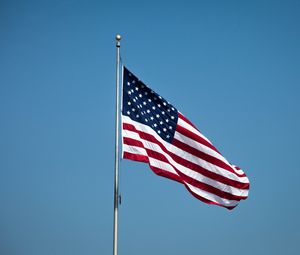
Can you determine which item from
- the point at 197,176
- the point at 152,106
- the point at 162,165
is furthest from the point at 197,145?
the point at 152,106

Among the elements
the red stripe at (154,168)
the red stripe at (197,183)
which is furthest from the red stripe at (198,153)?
the red stripe at (154,168)

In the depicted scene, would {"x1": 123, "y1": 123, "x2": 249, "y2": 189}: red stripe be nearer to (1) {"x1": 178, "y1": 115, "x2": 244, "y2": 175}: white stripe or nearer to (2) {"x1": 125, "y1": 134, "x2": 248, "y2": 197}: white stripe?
(2) {"x1": 125, "y1": 134, "x2": 248, "y2": 197}: white stripe

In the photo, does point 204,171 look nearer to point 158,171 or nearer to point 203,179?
point 203,179

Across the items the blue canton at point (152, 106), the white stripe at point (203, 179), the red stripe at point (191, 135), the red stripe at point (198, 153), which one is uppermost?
the blue canton at point (152, 106)

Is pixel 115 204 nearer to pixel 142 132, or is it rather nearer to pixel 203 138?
pixel 142 132

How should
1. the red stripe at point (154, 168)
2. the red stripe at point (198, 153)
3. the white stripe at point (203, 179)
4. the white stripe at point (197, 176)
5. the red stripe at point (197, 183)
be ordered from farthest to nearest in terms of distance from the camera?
the red stripe at point (198, 153) → the white stripe at point (203, 179) → the white stripe at point (197, 176) → the red stripe at point (197, 183) → the red stripe at point (154, 168)

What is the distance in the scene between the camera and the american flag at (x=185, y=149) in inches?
894

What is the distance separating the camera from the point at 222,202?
23.1 metres

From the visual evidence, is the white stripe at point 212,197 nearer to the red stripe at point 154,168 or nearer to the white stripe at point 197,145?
the red stripe at point 154,168

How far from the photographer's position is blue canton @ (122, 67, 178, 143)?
22859 mm

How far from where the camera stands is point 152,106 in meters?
23.1

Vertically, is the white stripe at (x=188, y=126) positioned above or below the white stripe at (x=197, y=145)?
above

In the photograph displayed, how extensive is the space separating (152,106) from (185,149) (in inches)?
83.1

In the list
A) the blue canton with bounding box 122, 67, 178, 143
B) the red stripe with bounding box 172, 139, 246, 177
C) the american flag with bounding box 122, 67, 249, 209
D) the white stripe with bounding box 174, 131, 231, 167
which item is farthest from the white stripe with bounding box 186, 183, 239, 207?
the blue canton with bounding box 122, 67, 178, 143
